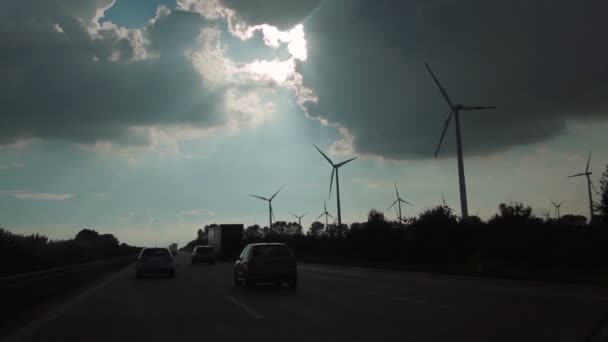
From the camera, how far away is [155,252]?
30734 mm

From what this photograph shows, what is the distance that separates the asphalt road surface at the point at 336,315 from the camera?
973cm

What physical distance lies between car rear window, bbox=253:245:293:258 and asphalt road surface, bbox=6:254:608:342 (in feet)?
6.42

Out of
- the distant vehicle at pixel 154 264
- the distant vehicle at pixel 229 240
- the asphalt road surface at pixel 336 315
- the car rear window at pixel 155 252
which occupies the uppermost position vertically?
the distant vehicle at pixel 229 240

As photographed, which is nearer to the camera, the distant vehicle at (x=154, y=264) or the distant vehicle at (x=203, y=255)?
the distant vehicle at (x=154, y=264)

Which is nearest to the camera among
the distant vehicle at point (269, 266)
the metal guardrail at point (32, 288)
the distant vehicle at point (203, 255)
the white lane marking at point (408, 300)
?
the white lane marking at point (408, 300)

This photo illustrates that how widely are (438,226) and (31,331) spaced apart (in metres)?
32.2

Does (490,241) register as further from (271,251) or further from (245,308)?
(245,308)

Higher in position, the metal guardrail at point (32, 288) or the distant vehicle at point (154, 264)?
the distant vehicle at point (154, 264)

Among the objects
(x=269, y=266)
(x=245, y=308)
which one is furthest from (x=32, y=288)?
(x=269, y=266)

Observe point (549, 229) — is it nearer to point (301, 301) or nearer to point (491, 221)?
point (491, 221)

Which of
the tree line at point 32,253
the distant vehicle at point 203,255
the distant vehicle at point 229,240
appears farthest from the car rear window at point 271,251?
the distant vehicle at point 229,240

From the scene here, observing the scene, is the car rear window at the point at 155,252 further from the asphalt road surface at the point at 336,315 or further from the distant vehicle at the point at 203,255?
the distant vehicle at the point at 203,255

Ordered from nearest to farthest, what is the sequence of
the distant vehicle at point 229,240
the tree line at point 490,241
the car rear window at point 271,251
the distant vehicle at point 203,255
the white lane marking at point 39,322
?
the white lane marking at point 39,322 < the car rear window at point 271,251 < the tree line at point 490,241 < the distant vehicle at point 203,255 < the distant vehicle at point 229,240

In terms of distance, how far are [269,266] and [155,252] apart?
1240 centimetres
